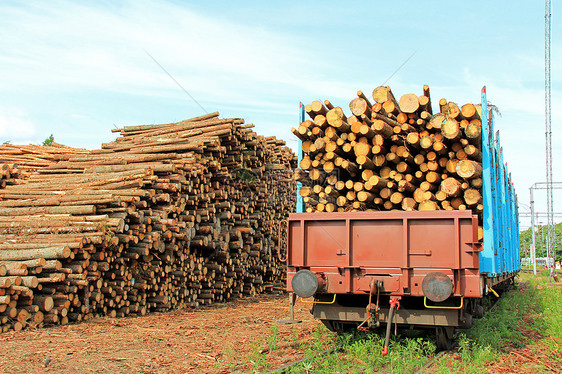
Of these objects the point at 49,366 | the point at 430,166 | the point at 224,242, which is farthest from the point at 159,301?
the point at 430,166

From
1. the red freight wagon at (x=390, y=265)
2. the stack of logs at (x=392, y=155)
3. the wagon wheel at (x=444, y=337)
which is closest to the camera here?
the red freight wagon at (x=390, y=265)

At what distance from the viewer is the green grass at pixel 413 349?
6367 mm

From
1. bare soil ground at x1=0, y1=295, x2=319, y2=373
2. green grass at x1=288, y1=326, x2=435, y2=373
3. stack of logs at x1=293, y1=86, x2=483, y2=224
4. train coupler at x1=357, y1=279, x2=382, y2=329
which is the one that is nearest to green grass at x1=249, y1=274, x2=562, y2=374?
green grass at x1=288, y1=326, x2=435, y2=373

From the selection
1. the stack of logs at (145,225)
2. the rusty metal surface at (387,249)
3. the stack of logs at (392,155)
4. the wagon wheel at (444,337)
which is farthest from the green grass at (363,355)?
the stack of logs at (145,225)

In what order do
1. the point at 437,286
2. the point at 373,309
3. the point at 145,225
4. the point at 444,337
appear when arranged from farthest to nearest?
1. the point at 145,225
2. the point at 444,337
3. the point at 373,309
4. the point at 437,286

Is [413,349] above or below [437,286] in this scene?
below

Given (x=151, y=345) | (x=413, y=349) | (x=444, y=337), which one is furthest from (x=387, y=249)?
(x=151, y=345)

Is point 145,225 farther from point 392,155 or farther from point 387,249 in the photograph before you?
point 387,249

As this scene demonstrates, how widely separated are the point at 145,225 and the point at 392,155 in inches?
232

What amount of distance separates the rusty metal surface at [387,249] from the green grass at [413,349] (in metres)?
0.88

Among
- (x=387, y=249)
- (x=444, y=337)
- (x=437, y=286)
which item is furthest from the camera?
(x=444, y=337)

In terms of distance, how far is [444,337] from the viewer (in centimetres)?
723

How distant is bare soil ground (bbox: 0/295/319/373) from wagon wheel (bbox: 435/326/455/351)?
2.02 metres

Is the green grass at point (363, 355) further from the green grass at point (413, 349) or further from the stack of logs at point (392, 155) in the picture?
the stack of logs at point (392, 155)
